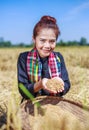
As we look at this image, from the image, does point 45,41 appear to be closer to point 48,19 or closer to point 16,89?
point 48,19

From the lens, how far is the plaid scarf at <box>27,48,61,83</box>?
294 cm

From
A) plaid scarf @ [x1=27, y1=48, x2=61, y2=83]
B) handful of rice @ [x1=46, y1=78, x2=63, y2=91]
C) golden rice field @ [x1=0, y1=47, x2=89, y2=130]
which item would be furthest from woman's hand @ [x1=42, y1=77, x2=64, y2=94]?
plaid scarf @ [x1=27, y1=48, x2=61, y2=83]

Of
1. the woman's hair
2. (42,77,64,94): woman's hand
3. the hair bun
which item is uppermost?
the hair bun

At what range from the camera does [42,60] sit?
9.75ft

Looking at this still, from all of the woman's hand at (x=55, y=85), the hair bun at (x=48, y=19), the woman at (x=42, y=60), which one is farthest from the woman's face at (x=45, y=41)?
the woman's hand at (x=55, y=85)

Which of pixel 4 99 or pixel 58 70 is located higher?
pixel 58 70

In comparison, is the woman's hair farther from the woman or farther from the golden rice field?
the golden rice field

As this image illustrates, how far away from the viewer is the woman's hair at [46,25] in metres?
2.93

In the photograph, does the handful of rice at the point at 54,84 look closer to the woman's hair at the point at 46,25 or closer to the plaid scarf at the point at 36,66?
the plaid scarf at the point at 36,66

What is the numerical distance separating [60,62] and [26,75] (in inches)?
11.8

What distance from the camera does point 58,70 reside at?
302 cm

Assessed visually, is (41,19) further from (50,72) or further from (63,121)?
(63,121)

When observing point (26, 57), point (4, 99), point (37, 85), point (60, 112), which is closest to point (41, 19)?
point (26, 57)

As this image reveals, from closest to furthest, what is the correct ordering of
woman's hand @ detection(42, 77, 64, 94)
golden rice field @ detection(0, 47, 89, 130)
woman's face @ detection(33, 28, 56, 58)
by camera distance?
golden rice field @ detection(0, 47, 89, 130), woman's hand @ detection(42, 77, 64, 94), woman's face @ detection(33, 28, 56, 58)
